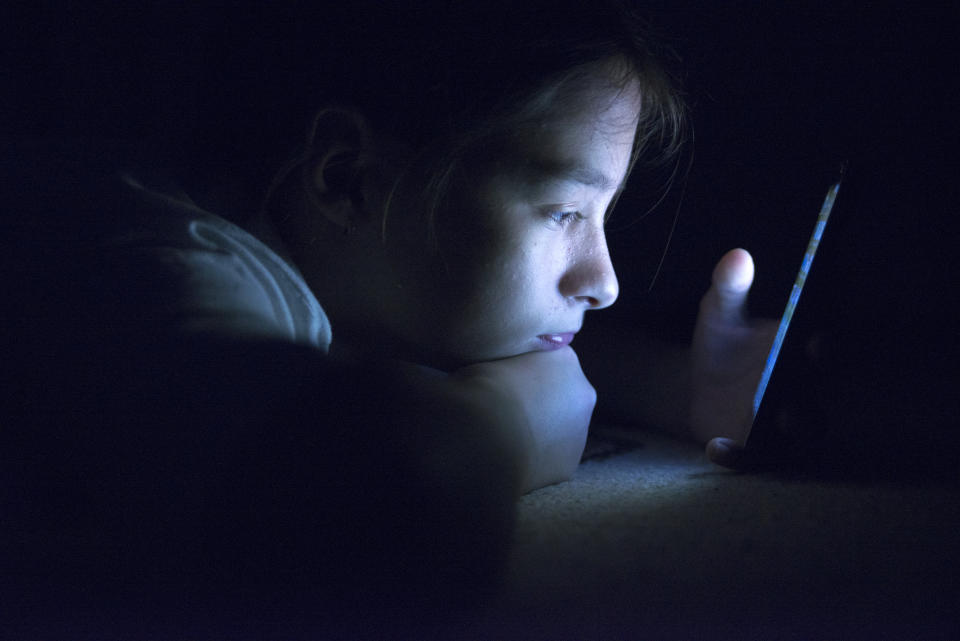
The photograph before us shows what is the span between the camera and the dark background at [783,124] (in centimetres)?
83

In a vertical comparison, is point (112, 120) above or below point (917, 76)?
below

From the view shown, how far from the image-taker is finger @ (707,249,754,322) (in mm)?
776

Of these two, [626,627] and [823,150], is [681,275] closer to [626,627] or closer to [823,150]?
[823,150]

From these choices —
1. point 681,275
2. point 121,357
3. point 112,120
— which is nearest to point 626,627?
point 121,357

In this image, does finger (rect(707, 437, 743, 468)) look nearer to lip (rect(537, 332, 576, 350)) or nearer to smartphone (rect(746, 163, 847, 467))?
smartphone (rect(746, 163, 847, 467))

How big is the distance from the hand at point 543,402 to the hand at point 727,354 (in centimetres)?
16

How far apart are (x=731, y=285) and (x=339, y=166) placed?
0.42 m

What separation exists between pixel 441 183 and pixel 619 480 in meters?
0.29

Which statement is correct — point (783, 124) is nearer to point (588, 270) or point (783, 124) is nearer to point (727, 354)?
point (727, 354)

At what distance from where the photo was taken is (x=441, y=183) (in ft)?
2.05

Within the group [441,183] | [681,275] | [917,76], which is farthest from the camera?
[681,275]

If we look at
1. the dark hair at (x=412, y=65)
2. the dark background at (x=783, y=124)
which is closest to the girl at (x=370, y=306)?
the dark hair at (x=412, y=65)

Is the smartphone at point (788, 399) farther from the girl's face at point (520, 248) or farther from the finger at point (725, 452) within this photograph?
the girl's face at point (520, 248)

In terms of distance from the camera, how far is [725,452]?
0.66 m
